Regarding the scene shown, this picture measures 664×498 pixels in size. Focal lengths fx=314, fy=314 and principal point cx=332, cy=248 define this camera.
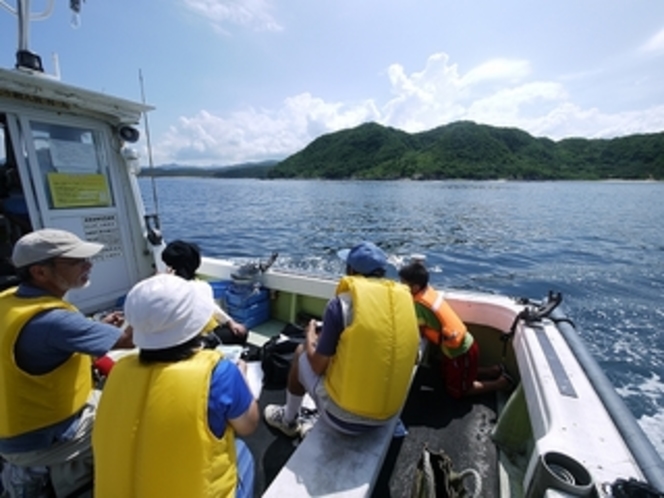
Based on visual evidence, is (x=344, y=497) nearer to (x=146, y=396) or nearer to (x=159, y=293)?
→ (x=146, y=396)

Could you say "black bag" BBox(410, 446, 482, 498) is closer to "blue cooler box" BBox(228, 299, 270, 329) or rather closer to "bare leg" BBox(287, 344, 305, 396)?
"bare leg" BBox(287, 344, 305, 396)

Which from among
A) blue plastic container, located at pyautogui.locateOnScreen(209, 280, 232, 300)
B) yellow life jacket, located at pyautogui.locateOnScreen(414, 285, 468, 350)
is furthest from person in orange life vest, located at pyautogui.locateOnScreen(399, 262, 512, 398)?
blue plastic container, located at pyautogui.locateOnScreen(209, 280, 232, 300)

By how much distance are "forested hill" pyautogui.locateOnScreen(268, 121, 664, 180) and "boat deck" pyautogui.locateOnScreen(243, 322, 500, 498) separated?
7748 centimetres

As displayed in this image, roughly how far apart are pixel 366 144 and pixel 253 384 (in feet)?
338

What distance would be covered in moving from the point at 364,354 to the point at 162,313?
0.97 metres

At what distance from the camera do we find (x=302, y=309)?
4.00 metres

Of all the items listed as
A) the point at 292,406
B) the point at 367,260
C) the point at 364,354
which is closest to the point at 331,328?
the point at 364,354

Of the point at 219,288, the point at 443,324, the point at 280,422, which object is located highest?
the point at 443,324

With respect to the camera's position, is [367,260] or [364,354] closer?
[364,354]

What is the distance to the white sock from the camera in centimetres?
214

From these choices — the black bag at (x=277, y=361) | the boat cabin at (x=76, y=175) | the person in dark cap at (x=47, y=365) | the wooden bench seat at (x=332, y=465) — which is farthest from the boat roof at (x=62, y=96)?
the wooden bench seat at (x=332, y=465)

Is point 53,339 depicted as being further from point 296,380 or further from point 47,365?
point 296,380

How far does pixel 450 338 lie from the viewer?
253 centimetres

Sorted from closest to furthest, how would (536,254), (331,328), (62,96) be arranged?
(331,328), (62,96), (536,254)
